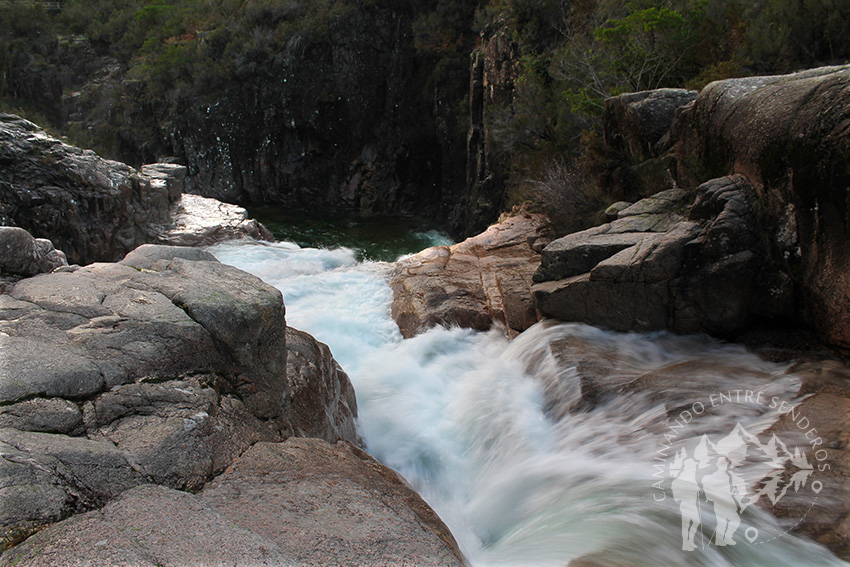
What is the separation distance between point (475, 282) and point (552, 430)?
4.07 metres

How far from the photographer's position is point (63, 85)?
30922 millimetres

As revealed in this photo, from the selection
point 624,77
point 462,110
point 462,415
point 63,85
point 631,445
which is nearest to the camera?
point 631,445

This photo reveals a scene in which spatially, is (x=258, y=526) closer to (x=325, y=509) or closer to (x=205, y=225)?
(x=325, y=509)

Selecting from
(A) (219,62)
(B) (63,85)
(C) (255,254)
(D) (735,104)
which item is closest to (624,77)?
(D) (735,104)

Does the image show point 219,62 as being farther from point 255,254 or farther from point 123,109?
point 255,254

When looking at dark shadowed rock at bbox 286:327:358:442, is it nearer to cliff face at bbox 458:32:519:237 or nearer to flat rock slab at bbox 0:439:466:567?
flat rock slab at bbox 0:439:466:567

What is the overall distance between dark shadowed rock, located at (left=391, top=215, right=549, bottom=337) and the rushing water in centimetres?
37

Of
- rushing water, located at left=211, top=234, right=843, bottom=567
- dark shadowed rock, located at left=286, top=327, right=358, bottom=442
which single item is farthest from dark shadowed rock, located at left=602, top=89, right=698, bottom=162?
dark shadowed rock, located at left=286, top=327, right=358, bottom=442

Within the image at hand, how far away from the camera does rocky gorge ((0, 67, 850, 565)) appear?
2.07 m

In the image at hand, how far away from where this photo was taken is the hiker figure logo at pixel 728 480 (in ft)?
10.7

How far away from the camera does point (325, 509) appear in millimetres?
2381

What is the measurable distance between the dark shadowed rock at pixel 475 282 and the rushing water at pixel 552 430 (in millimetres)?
374

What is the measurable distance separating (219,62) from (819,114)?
2602cm

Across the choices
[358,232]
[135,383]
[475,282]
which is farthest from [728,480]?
[358,232]
